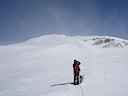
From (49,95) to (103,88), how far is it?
315 centimetres

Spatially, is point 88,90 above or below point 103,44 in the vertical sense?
below

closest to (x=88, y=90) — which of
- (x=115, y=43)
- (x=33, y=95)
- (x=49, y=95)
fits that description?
(x=49, y=95)

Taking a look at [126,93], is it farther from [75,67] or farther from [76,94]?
[75,67]

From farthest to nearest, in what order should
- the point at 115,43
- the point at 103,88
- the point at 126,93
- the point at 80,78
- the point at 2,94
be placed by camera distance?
the point at 115,43, the point at 80,78, the point at 2,94, the point at 103,88, the point at 126,93

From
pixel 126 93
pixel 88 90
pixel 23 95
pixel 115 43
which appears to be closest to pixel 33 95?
pixel 23 95

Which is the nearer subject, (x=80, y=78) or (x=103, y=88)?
(x=103, y=88)

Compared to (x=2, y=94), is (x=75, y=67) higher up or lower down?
higher up

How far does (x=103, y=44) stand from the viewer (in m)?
56.7

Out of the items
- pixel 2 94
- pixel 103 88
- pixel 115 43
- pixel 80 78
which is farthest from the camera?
pixel 115 43

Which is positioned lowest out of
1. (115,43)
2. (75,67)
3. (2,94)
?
(2,94)

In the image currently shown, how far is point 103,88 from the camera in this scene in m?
12.5

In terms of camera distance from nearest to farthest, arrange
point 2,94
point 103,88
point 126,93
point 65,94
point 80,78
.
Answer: point 126,93 → point 65,94 → point 103,88 → point 2,94 → point 80,78

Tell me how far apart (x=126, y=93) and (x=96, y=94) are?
1481 millimetres

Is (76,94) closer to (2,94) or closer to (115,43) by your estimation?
(2,94)
